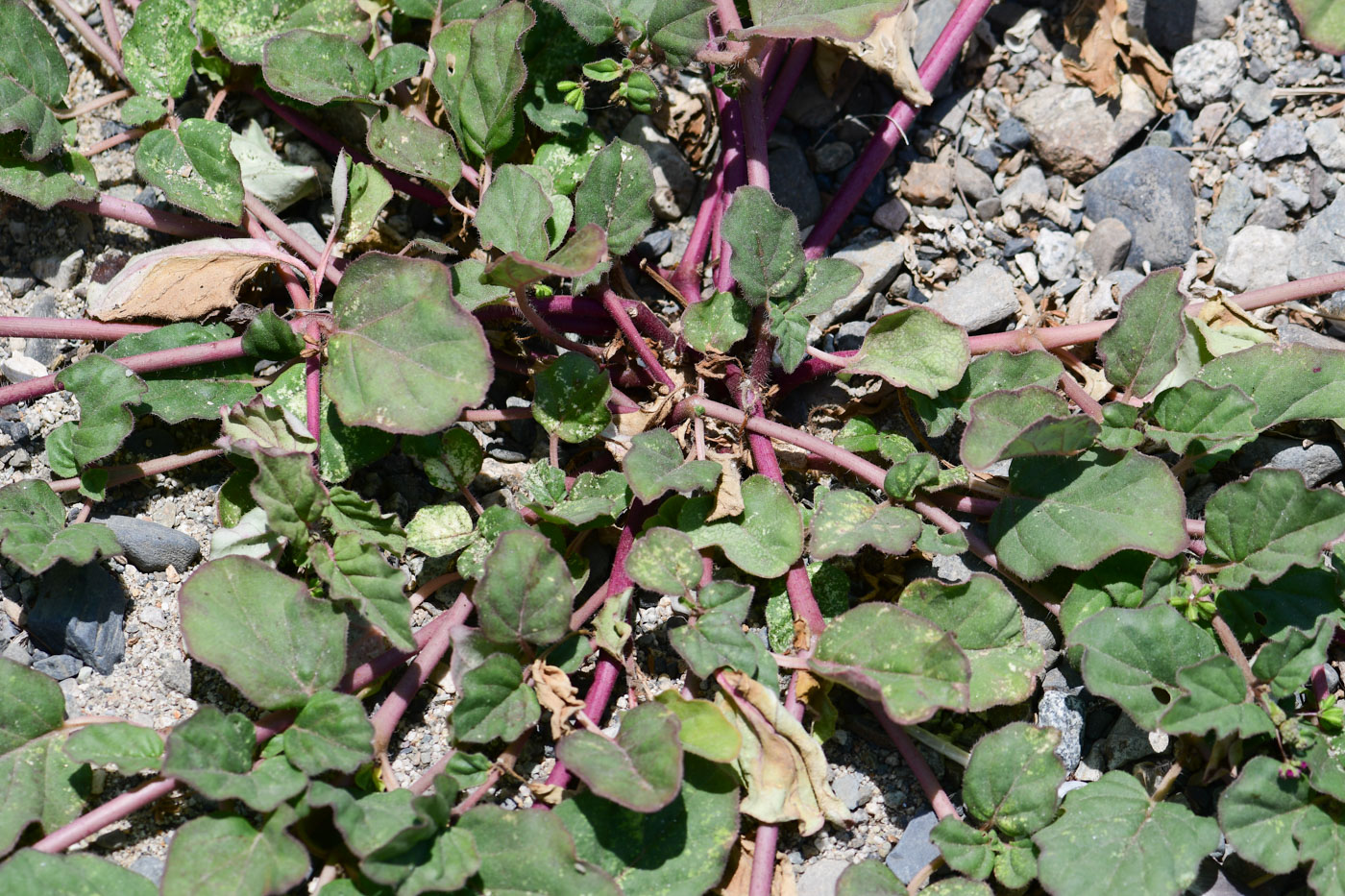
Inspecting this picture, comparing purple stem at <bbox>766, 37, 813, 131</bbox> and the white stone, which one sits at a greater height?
purple stem at <bbox>766, 37, 813, 131</bbox>

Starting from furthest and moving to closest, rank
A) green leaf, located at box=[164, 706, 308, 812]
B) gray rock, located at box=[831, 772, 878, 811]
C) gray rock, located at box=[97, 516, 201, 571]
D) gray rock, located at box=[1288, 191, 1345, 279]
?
1. gray rock, located at box=[1288, 191, 1345, 279]
2. gray rock, located at box=[97, 516, 201, 571]
3. gray rock, located at box=[831, 772, 878, 811]
4. green leaf, located at box=[164, 706, 308, 812]

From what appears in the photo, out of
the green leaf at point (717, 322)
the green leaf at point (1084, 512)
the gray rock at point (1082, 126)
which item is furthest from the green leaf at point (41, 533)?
the gray rock at point (1082, 126)

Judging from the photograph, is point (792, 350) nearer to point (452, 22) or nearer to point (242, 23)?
point (452, 22)

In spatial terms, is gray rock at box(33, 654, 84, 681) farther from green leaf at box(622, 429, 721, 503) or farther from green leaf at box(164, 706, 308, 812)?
green leaf at box(622, 429, 721, 503)

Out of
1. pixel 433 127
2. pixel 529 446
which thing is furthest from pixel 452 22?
pixel 529 446

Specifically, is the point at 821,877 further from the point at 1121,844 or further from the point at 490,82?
the point at 490,82

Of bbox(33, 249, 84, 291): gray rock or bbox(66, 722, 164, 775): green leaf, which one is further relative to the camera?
bbox(33, 249, 84, 291): gray rock

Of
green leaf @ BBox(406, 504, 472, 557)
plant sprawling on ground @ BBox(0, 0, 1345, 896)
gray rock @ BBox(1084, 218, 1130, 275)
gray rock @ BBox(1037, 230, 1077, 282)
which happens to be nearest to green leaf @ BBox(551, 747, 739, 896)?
plant sprawling on ground @ BBox(0, 0, 1345, 896)

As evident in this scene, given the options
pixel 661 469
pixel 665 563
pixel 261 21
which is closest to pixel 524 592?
pixel 665 563
